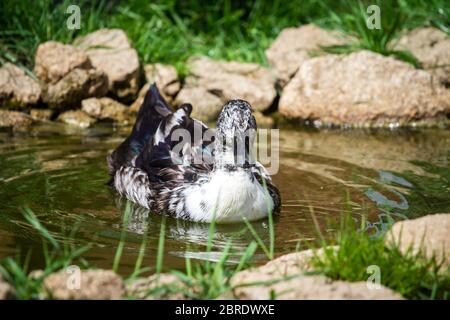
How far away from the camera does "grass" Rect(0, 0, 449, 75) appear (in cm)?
964

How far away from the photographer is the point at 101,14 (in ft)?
34.1

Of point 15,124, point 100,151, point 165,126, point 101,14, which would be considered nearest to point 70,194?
point 165,126

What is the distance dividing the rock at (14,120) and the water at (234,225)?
131mm

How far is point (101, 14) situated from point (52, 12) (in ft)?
2.31

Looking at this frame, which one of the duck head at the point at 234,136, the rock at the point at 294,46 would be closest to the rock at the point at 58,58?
the rock at the point at 294,46

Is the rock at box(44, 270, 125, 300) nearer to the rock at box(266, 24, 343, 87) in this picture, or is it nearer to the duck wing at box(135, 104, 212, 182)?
the duck wing at box(135, 104, 212, 182)

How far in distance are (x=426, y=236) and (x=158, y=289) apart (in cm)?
156

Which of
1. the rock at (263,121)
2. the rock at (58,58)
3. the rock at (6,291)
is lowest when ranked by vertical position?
the rock at (6,291)

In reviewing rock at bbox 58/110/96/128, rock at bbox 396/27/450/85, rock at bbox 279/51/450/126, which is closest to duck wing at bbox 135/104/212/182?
rock at bbox 58/110/96/128

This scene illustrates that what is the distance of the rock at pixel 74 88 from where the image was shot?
9.22 m

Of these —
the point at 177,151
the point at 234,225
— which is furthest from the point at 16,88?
the point at 234,225

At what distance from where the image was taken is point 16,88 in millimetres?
9180

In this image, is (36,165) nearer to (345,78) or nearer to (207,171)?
(207,171)

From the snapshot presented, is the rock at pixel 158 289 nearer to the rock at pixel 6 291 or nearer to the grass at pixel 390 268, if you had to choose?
the rock at pixel 6 291
